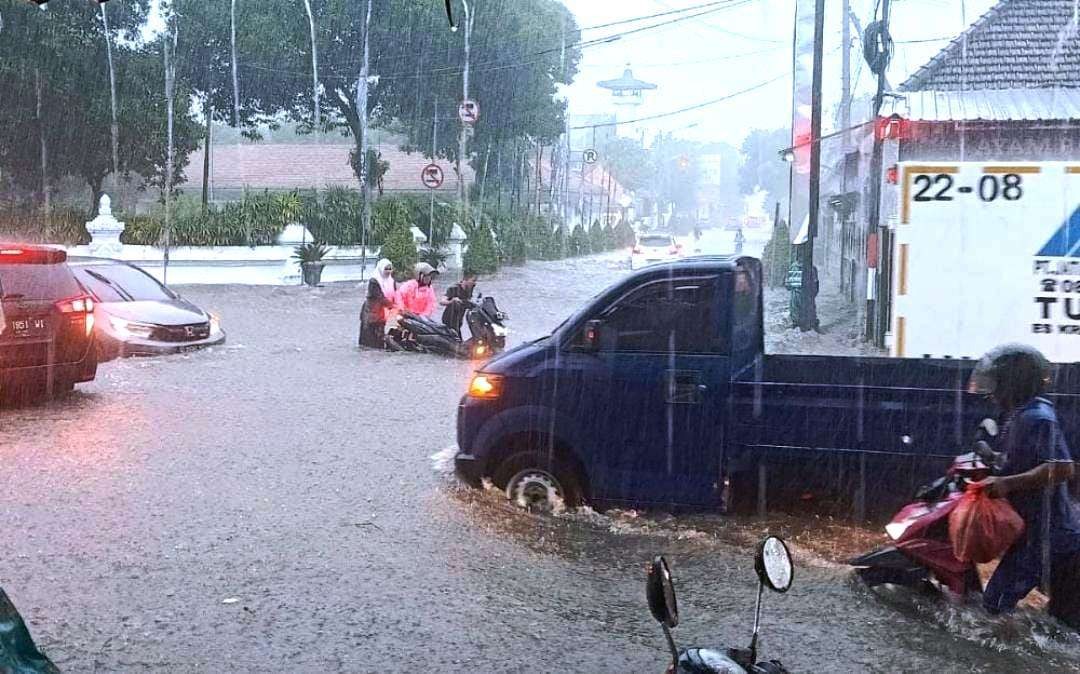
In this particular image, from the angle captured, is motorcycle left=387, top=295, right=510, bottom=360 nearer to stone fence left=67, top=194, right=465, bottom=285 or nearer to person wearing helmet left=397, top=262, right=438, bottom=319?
person wearing helmet left=397, top=262, right=438, bottom=319

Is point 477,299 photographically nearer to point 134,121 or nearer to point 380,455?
point 380,455

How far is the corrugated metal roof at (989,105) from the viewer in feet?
51.5

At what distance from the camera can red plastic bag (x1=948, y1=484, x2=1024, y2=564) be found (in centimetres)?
500

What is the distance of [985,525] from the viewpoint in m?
5.00

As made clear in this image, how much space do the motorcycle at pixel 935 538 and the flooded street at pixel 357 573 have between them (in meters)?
0.24

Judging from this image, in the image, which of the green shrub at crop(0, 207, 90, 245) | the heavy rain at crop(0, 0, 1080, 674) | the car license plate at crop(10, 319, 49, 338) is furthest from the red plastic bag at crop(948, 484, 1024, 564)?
the green shrub at crop(0, 207, 90, 245)

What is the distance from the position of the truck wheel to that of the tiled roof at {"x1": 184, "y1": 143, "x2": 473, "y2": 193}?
49.1 meters

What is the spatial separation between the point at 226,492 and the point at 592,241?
4610 cm

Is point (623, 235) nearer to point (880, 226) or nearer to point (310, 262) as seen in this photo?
point (310, 262)

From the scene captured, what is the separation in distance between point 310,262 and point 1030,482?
1121 inches

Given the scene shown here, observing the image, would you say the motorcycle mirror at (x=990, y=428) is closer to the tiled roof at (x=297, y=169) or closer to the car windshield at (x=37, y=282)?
the car windshield at (x=37, y=282)

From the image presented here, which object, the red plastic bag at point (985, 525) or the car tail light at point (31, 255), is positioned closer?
the red plastic bag at point (985, 525)

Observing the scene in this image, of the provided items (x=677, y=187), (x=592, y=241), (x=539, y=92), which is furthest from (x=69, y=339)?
(x=677, y=187)

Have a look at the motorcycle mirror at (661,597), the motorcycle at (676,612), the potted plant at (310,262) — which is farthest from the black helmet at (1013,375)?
the potted plant at (310,262)
